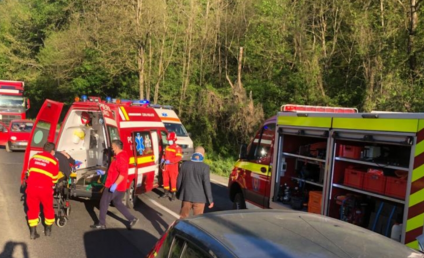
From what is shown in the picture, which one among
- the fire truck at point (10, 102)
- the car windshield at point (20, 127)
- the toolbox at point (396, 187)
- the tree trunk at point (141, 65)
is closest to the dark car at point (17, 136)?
the car windshield at point (20, 127)

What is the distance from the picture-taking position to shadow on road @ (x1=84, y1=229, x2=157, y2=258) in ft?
20.3

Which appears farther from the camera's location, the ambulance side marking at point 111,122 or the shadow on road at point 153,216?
the ambulance side marking at point 111,122

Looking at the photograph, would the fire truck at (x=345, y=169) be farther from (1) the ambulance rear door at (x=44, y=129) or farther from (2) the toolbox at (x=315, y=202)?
(1) the ambulance rear door at (x=44, y=129)

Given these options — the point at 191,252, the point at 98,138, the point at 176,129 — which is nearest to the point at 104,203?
the point at 98,138

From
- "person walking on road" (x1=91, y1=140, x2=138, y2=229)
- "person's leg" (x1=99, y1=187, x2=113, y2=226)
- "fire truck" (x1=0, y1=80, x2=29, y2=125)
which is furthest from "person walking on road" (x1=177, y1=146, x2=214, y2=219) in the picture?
"fire truck" (x1=0, y1=80, x2=29, y2=125)

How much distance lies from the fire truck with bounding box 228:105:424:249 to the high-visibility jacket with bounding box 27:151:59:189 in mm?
3665

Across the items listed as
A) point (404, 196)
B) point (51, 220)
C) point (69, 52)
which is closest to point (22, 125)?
point (69, 52)

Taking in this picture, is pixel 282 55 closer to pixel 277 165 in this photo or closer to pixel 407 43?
pixel 407 43

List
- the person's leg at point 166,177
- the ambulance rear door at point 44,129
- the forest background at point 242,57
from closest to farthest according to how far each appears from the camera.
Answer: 1. the ambulance rear door at point 44,129
2. the person's leg at point 166,177
3. the forest background at point 242,57

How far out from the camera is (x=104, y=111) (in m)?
8.50

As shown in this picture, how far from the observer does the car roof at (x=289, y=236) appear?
7.67ft

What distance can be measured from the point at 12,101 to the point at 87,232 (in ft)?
77.8

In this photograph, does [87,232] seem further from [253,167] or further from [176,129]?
[176,129]

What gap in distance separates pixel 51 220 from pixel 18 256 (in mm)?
1003
